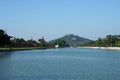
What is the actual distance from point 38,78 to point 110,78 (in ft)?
21.5

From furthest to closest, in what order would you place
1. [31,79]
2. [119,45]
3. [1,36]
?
1. [119,45]
2. [1,36]
3. [31,79]

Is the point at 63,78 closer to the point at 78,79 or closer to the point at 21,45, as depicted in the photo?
the point at 78,79

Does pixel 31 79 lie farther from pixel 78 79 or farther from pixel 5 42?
pixel 5 42

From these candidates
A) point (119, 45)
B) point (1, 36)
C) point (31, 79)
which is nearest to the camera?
point (31, 79)

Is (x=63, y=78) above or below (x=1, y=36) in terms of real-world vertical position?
below

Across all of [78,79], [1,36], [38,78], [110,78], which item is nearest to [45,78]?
[38,78]

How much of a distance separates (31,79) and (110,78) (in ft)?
23.7

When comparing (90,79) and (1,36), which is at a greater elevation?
(1,36)

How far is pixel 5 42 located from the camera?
113 meters

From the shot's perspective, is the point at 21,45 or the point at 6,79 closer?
the point at 6,79

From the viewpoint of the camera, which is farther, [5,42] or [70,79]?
[5,42]

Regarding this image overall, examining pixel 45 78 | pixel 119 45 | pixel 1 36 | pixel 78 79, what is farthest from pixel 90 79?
pixel 119 45

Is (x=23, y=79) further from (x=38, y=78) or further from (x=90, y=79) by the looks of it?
(x=90, y=79)

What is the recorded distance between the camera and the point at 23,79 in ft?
94.2
